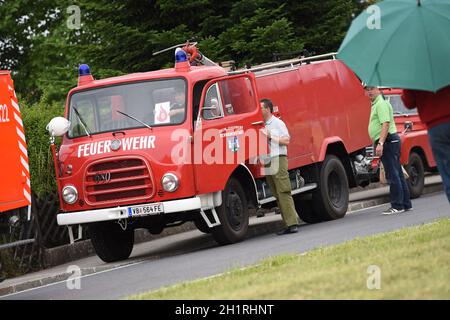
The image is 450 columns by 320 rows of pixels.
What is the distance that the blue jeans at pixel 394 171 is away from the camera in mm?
17547

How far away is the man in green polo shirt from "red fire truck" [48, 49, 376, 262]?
144 centimetres

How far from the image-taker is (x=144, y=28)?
918 inches

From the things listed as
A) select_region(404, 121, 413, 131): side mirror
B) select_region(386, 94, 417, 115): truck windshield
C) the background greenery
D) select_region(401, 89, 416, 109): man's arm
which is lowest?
select_region(404, 121, 413, 131): side mirror

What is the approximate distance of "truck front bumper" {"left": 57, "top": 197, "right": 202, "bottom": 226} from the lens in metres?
15.0

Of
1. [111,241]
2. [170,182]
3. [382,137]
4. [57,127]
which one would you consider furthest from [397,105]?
[57,127]

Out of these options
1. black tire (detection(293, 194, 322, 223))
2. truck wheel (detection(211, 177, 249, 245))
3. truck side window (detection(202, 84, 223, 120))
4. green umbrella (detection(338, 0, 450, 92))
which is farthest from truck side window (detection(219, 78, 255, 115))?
green umbrella (detection(338, 0, 450, 92))

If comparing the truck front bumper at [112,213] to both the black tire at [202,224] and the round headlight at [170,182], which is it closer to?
the round headlight at [170,182]

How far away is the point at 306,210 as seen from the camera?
62.7 ft

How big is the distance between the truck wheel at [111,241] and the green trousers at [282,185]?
226cm

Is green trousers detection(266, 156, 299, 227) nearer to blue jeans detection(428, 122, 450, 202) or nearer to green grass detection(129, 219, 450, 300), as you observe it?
green grass detection(129, 219, 450, 300)

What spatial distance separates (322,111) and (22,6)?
15.6 m

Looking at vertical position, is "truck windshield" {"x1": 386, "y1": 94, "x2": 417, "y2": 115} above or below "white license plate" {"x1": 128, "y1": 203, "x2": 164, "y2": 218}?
above

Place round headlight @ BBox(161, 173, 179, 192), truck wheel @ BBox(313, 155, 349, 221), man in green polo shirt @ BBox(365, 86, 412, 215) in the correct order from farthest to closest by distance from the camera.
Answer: truck wheel @ BBox(313, 155, 349, 221) → man in green polo shirt @ BBox(365, 86, 412, 215) → round headlight @ BBox(161, 173, 179, 192)
